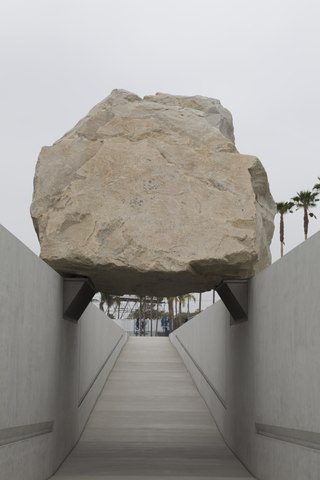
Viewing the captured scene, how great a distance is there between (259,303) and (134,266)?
172cm

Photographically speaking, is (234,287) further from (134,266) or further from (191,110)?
(191,110)

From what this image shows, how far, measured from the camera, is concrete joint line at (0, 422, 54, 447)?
6.18 meters

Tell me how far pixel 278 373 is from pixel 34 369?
106 inches

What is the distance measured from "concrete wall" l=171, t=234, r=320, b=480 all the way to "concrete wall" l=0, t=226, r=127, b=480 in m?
2.69

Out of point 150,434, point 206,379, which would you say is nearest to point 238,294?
point 150,434

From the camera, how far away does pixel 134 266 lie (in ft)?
28.8

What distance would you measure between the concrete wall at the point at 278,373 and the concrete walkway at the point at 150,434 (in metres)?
0.63

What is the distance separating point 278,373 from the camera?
302 inches

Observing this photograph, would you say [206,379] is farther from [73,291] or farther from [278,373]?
[278,373]

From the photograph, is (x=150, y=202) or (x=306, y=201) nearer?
(x=150, y=202)

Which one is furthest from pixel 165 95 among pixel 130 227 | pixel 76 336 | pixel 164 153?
pixel 76 336

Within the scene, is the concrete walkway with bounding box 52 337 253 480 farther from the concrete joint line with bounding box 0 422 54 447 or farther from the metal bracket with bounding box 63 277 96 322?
the metal bracket with bounding box 63 277 96 322

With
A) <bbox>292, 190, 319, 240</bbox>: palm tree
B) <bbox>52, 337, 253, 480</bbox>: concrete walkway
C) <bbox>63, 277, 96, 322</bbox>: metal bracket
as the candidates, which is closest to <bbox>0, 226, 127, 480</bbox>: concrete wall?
<bbox>63, 277, 96, 322</bbox>: metal bracket

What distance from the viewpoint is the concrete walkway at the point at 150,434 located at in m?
9.80
